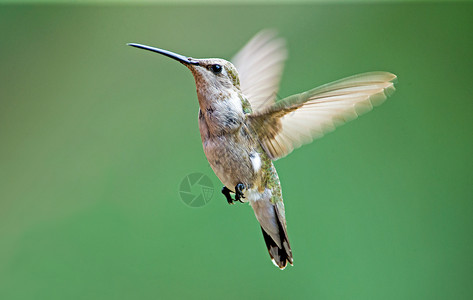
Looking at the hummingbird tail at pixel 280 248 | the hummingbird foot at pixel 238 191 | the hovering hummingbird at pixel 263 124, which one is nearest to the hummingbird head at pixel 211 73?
the hovering hummingbird at pixel 263 124

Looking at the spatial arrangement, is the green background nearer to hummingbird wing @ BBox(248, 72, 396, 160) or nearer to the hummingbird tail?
the hummingbird tail

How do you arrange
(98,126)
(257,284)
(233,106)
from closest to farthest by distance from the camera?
(233,106) < (257,284) < (98,126)

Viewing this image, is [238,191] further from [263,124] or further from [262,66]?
[262,66]

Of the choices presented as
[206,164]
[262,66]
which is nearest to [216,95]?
[262,66]

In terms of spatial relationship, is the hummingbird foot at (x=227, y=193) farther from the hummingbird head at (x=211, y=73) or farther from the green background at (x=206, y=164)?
the green background at (x=206, y=164)

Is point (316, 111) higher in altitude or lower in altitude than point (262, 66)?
lower

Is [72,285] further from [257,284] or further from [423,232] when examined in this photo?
[423,232]

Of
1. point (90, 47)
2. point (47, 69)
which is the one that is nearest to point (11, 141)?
point (47, 69)
